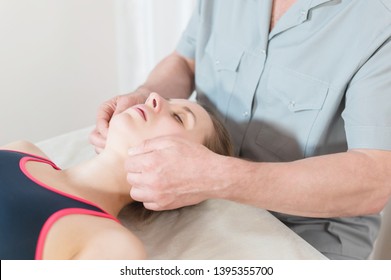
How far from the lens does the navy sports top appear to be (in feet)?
2.95

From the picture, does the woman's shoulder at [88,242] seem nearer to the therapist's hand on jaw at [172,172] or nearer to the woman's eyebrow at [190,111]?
the therapist's hand on jaw at [172,172]

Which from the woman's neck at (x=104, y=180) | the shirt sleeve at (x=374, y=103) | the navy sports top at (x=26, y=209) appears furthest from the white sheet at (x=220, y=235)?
the shirt sleeve at (x=374, y=103)

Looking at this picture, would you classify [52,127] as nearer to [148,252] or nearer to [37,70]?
[37,70]

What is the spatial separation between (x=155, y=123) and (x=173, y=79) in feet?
1.46

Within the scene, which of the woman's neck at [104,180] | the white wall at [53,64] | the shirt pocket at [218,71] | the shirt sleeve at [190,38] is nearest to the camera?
the woman's neck at [104,180]

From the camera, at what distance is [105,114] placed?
1304mm

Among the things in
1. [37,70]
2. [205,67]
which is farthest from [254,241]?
[37,70]

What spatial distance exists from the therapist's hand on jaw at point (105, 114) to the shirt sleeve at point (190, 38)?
34 centimetres

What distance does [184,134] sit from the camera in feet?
3.99

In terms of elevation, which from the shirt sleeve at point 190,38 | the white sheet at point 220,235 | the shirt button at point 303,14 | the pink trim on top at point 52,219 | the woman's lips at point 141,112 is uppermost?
the shirt button at point 303,14

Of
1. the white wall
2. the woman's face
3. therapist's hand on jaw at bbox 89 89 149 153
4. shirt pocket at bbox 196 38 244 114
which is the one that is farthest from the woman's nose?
the white wall

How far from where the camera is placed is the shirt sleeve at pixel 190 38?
5.08 feet
